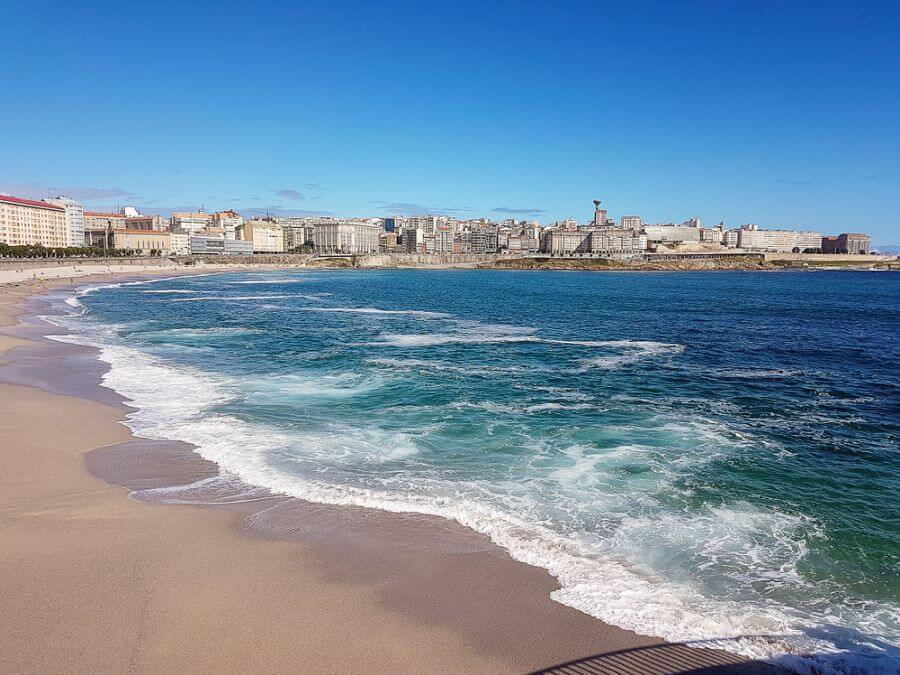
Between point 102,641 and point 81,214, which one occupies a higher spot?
point 81,214

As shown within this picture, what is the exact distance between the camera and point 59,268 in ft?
275

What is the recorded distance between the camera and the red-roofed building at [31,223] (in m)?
120

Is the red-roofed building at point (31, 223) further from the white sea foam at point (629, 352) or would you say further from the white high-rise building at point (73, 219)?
the white sea foam at point (629, 352)

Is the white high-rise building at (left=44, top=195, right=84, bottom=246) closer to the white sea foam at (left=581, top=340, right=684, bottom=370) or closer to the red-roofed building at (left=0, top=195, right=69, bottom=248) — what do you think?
the red-roofed building at (left=0, top=195, right=69, bottom=248)

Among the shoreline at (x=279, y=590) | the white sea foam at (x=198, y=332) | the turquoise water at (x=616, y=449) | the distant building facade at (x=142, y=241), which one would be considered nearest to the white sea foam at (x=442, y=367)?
the turquoise water at (x=616, y=449)

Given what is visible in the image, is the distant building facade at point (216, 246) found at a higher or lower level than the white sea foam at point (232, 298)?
Result: higher

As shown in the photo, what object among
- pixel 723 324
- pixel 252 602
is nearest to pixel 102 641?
pixel 252 602

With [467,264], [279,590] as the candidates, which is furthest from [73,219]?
[279,590]

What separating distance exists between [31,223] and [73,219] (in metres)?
27.0

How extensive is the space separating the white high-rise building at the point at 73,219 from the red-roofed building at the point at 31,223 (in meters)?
4.12

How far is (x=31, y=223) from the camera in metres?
129

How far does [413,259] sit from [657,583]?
161455 mm

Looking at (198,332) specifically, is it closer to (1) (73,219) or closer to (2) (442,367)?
(2) (442,367)

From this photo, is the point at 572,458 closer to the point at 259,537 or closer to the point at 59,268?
the point at 259,537
